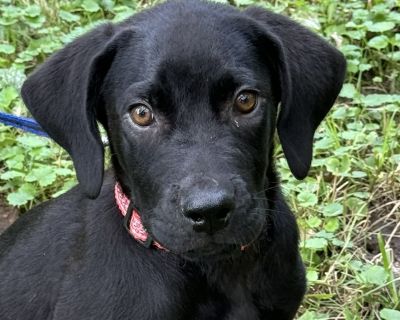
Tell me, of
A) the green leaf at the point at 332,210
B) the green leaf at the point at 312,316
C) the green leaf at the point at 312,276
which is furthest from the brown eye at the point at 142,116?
the green leaf at the point at 332,210

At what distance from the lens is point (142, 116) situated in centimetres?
354

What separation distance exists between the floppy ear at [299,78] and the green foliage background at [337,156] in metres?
1.10

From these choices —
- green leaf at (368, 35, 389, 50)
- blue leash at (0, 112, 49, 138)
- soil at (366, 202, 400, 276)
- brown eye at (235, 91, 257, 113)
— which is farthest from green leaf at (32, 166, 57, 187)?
green leaf at (368, 35, 389, 50)

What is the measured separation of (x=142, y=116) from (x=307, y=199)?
1.87 metres

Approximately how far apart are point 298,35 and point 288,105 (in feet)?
0.97

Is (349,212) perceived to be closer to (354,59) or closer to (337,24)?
(354,59)

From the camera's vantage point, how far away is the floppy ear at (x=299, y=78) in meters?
3.69

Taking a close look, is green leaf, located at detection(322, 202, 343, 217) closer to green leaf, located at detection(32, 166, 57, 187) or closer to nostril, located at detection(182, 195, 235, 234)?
green leaf, located at detection(32, 166, 57, 187)

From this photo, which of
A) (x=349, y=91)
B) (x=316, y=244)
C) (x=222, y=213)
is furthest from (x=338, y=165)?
(x=222, y=213)

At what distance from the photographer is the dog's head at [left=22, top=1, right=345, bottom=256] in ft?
11.1

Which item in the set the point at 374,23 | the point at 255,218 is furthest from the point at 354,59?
the point at 255,218

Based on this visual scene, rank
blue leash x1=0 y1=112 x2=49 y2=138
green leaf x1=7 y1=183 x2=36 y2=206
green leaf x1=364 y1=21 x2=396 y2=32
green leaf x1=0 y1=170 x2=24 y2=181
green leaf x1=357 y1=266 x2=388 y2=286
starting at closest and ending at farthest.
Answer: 1. blue leash x1=0 y1=112 x2=49 y2=138
2. green leaf x1=357 y1=266 x2=388 y2=286
3. green leaf x1=7 y1=183 x2=36 y2=206
4. green leaf x1=0 y1=170 x2=24 y2=181
5. green leaf x1=364 y1=21 x2=396 y2=32

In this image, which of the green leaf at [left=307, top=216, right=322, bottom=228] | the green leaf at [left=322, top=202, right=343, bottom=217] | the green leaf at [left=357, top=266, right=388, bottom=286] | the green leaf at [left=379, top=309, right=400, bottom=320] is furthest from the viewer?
the green leaf at [left=322, top=202, right=343, bottom=217]

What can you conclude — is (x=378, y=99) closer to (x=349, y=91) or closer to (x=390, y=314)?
(x=349, y=91)
